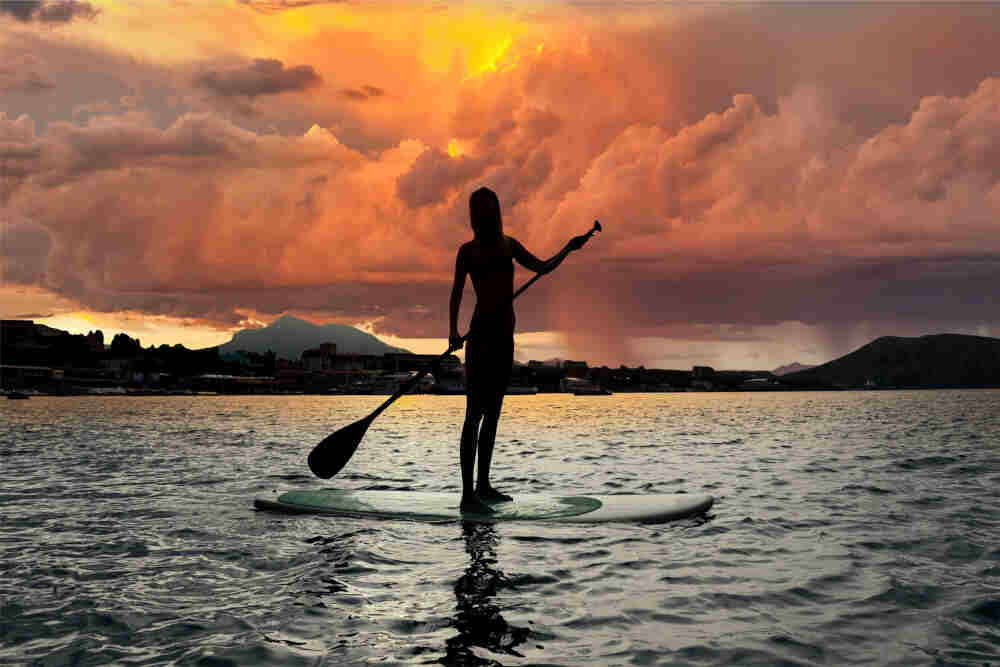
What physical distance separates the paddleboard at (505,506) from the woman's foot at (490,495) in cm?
14

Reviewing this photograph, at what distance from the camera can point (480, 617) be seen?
679 centimetres

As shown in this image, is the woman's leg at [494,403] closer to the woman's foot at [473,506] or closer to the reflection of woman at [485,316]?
the reflection of woman at [485,316]

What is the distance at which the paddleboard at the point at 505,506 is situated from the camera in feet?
36.2

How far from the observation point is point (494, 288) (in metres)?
11.2

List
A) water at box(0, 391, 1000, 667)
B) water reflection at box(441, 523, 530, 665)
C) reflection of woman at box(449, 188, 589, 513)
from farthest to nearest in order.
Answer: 1. reflection of woman at box(449, 188, 589, 513)
2. water at box(0, 391, 1000, 667)
3. water reflection at box(441, 523, 530, 665)

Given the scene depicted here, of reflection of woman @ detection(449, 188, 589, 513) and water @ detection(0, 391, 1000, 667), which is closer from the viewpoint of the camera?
water @ detection(0, 391, 1000, 667)

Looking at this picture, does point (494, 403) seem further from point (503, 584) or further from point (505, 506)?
point (503, 584)

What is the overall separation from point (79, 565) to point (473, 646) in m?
5.14

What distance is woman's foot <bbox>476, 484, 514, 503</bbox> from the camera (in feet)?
38.3

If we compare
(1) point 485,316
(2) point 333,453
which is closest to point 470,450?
(1) point 485,316

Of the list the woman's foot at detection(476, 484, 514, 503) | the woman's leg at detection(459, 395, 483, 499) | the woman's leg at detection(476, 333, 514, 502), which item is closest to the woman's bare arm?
the woman's leg at detection(476, 333, 514, 502)

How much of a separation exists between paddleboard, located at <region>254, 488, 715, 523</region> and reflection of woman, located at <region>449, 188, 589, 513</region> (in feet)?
1.59

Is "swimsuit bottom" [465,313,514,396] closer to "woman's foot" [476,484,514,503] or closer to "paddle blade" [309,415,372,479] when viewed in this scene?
"woman's foot" [476,484,514,503]

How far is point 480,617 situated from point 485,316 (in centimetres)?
505
